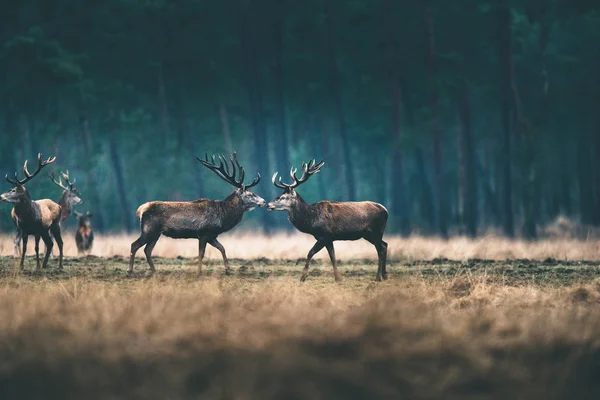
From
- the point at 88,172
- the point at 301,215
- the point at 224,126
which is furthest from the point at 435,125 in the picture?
the point at 301,215

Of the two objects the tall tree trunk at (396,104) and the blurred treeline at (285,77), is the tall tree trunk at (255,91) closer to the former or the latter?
the blurred treeline at (285,77)

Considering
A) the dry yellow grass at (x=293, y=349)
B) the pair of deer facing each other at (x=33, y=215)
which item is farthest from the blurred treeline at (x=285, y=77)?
the dry yellow grass at (x=293, y=349)

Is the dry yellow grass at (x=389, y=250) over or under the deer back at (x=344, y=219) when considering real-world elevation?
under

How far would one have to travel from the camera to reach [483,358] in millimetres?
8906

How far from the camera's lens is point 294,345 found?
9133 mm

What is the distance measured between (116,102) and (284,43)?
25.4ft

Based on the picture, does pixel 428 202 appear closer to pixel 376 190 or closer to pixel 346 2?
pixel 346 2

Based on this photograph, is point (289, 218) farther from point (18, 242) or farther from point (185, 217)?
point (18, 242)

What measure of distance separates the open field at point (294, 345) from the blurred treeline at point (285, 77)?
73.5 ft

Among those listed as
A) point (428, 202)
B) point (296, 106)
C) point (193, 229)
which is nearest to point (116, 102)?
point (296, 106)

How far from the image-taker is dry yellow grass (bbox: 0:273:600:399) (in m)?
8.22

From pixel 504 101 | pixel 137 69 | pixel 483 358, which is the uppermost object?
pixel 137 69

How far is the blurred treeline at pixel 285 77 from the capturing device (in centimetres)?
3647

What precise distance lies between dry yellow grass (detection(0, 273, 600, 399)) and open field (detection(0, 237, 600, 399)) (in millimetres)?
17
